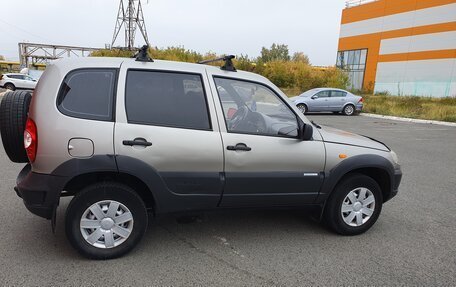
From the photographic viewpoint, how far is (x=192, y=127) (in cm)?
320

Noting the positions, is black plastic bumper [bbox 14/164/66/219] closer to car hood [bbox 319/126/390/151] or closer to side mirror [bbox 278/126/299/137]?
side mirror [bbox 278/126/299/137]

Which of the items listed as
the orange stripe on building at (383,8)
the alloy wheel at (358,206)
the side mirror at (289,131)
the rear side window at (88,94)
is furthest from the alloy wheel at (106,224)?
the orange stripe on building at (383,8)

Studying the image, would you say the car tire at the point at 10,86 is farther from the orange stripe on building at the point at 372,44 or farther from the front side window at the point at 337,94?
the orange stripe on building at the point at 372,44

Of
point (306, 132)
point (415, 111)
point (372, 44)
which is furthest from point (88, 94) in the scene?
point (372, 44)

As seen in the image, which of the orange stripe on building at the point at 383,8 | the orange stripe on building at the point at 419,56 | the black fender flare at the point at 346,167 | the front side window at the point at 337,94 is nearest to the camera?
the black fender flare at the point at 346,167

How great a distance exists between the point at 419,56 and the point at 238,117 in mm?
35651

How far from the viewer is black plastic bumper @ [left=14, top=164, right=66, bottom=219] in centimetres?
296

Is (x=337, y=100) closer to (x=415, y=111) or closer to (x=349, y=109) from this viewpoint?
(x=349, y=109)

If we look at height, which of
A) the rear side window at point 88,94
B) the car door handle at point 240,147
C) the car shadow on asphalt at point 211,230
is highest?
the rear side window at point 88,94

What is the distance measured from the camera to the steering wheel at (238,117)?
3.36m

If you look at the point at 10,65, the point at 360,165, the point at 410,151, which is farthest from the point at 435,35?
the point at 10,65

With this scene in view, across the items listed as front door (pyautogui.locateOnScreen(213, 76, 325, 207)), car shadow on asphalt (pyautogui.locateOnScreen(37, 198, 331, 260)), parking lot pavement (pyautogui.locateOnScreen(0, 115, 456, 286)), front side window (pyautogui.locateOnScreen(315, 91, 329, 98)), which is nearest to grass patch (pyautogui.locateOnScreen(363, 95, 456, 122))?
front side window (pyautogui.locateOnScreen(315, 91, 329, 98))

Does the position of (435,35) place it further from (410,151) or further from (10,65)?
(10,65)

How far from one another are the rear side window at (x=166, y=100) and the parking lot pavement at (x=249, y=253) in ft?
3.39
